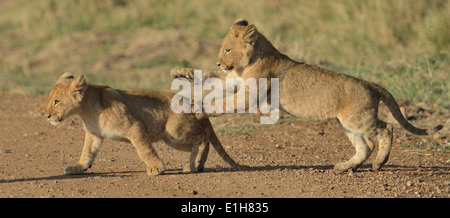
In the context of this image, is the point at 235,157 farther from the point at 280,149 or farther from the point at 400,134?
the point at 400,134

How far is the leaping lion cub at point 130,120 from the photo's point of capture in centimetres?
668

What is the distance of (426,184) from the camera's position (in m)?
6.62

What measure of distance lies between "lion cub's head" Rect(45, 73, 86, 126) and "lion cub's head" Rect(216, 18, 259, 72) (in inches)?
63.6

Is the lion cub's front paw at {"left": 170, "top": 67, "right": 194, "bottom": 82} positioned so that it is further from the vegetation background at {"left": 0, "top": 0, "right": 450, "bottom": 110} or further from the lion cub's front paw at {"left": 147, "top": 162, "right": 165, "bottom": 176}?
the vegetation background at {"left": 0, "top": 0, "right": 450, "bottom": 110}

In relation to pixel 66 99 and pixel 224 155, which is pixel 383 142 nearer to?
pixel 224 155

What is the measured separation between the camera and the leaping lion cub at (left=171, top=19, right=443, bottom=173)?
7.17 metres

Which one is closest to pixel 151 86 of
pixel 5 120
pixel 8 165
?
pixel 5 120

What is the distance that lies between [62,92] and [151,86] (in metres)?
5.97

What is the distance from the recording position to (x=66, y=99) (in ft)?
22.0

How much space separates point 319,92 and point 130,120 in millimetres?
2215

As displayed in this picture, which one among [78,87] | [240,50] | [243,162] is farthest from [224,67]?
[78,87]

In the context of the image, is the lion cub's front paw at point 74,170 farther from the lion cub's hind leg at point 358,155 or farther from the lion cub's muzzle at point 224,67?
the lion cub's hind leg at point 358,155

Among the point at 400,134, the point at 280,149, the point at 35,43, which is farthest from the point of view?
the point at 35,43

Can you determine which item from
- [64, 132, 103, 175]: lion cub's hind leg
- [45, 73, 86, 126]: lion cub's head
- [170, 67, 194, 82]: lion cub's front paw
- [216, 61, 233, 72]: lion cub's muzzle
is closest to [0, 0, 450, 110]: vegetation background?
[216, 61, 233, 72]: lion cub's muzzle
